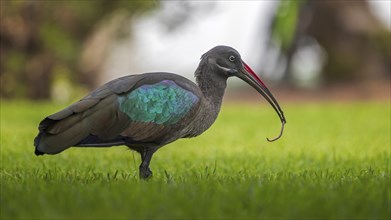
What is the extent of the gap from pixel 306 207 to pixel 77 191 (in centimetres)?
171

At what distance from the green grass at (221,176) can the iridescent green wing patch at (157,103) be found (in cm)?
54

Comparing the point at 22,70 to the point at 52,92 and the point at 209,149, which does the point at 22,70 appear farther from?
the point at 209,149

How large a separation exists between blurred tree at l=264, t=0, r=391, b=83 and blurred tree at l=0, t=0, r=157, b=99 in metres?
5.34

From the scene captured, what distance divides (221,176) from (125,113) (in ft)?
4.62

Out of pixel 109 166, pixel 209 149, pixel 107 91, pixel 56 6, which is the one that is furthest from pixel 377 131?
pixel 56 6

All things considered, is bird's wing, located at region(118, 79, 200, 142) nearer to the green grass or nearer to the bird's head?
the green grass

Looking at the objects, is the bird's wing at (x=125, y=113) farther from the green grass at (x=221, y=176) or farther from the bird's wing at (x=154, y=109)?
the green grass at (x=221, y=176)

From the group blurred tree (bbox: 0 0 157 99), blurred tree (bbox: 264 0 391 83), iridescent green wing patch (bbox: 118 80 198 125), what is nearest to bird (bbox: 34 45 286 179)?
iridescent green wing patch (bbox: 118 80 198 125)

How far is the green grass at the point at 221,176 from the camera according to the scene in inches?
185

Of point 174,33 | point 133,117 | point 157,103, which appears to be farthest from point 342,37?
point 133,117

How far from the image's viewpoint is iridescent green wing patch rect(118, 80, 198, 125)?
19.7 ft

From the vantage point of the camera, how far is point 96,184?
5852mm

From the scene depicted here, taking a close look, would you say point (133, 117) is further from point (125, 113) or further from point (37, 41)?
point (37, 41)

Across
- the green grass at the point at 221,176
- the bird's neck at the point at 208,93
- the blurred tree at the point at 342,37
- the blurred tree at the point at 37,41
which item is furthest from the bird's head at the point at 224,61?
the blurred tree at the point at 342,37
